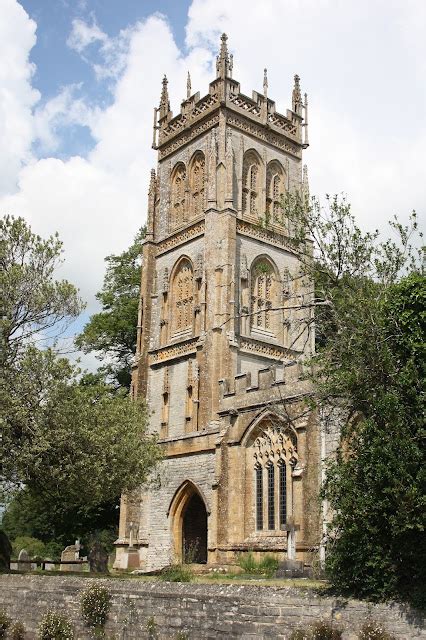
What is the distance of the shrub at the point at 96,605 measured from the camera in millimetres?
14914

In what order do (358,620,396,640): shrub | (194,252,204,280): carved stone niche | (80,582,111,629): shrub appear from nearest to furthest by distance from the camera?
(358,620,396,640): shrub → (80,582,111,629): shrub → (194,252,204,280): carved stone niche

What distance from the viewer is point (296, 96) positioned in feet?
127

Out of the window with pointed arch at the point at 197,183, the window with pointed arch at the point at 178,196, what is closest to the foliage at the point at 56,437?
the window with pointed arch at the point at 197,183

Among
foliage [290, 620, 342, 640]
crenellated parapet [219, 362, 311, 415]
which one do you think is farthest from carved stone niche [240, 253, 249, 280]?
foliage [290, 620, 342, 640]

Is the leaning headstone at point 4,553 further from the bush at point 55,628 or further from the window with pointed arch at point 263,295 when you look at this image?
the window with pointed arch at point 263,295

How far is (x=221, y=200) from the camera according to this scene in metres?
32.9

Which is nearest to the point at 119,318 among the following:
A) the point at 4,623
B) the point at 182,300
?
the point at 182,300

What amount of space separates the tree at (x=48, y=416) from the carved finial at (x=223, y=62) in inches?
686

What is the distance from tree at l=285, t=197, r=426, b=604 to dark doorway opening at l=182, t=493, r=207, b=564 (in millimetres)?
17205

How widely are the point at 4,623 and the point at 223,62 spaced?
2733 cm

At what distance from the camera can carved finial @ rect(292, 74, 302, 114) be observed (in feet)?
126

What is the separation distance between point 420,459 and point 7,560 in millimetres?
13218

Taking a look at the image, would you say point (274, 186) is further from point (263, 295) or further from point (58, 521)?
point (58, 521)

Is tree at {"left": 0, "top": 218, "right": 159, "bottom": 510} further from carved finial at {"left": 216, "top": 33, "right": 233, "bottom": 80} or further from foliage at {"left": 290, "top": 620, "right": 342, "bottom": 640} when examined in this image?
carved finial at {"left": 216, "top": 33, "right": 233, "bottom": 80}
